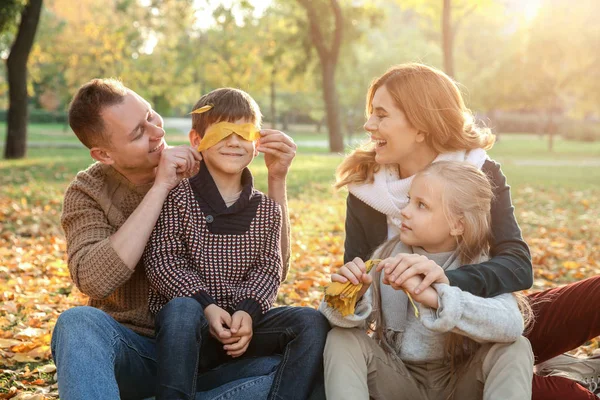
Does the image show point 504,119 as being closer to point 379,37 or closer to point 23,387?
point 379,37

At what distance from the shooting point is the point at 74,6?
33.3 meters

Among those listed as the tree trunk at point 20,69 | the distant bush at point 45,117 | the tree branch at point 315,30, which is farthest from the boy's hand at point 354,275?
the distant bush at point 45,117

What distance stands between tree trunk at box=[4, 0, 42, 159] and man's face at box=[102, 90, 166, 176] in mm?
13328

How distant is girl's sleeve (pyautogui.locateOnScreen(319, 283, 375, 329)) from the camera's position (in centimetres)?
274

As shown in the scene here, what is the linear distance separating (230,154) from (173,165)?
0.28 metres

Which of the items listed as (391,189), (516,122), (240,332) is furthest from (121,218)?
(516,122)

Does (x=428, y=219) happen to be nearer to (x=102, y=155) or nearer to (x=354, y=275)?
(x=354, y=275)

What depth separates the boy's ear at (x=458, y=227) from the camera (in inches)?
115

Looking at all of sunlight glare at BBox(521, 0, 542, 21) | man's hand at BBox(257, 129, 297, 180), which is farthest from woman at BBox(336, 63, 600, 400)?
sunlight glare at BBox(521, 0, 542, 21)

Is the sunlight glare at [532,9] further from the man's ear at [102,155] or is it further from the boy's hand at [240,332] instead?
the boy's hand at [240,332]

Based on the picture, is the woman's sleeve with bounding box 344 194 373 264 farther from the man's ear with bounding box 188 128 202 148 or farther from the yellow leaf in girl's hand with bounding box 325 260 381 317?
the man's ear with bounding box 188 128 202 148

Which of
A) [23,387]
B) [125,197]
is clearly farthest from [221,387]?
[23,387]

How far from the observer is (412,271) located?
8.42 feet

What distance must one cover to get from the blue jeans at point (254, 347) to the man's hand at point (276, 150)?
674 millimetres
